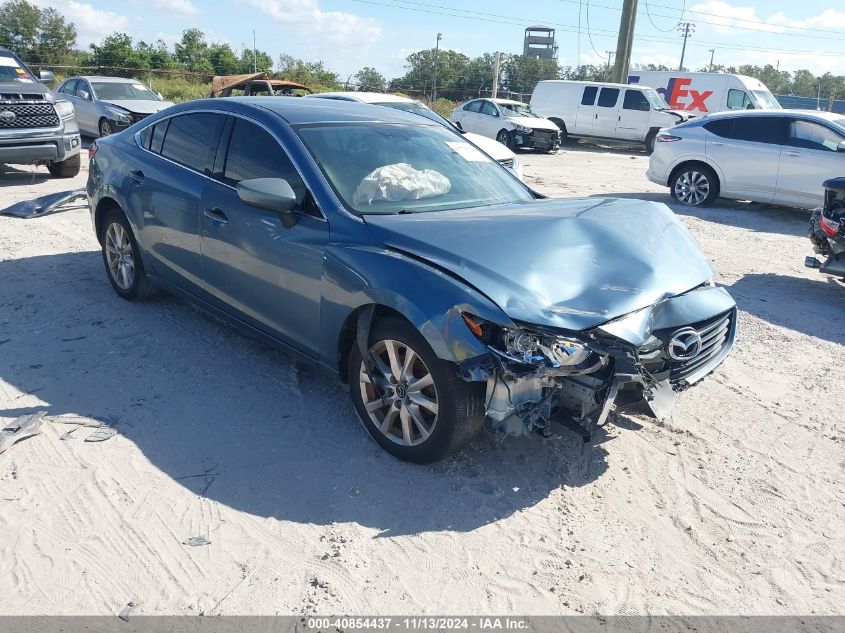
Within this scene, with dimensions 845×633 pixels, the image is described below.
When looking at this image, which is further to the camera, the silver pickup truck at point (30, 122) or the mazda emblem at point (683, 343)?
the silver pickup truck at point (30, 122)

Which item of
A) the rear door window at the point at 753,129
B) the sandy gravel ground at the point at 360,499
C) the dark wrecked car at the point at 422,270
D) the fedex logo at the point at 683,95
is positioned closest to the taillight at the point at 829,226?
the sandy gravel ground at the point at 360,499

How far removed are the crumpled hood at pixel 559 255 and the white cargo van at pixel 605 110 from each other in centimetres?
1942

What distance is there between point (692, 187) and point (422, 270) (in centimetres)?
1006

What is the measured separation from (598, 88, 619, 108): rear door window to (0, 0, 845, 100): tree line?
1461 centimetres

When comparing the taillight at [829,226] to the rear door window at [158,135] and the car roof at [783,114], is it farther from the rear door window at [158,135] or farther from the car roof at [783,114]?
the rear door window at [158,135]

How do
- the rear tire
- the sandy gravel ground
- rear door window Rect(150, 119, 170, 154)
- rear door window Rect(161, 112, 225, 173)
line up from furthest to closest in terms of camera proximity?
the rear tire
rear door window Rect(150, 119, 170, 154)
rear door window Rect(161, 112, 225, 173)
the sandy gravel ground

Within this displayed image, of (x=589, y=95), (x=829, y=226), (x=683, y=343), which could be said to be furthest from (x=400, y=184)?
(x=589, y=95)

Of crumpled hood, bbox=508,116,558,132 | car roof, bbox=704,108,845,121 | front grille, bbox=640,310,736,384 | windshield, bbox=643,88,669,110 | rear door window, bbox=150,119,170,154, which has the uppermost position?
windshield, bbox=643,88,669,110

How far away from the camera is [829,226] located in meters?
6.94

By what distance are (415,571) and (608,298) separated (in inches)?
61.0

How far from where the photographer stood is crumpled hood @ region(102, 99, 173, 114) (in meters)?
15.6

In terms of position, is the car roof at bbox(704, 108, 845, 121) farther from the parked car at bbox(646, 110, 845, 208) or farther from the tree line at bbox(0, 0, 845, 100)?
the tree line at bbox(0, 0, 845, 100)

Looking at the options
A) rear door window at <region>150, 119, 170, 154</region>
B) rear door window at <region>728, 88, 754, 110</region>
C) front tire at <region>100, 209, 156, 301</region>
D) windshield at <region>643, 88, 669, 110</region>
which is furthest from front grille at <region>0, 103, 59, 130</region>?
rear door window at <region>728, 88, 754, 110</region>

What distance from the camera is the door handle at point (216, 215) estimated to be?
4480 millimetres
